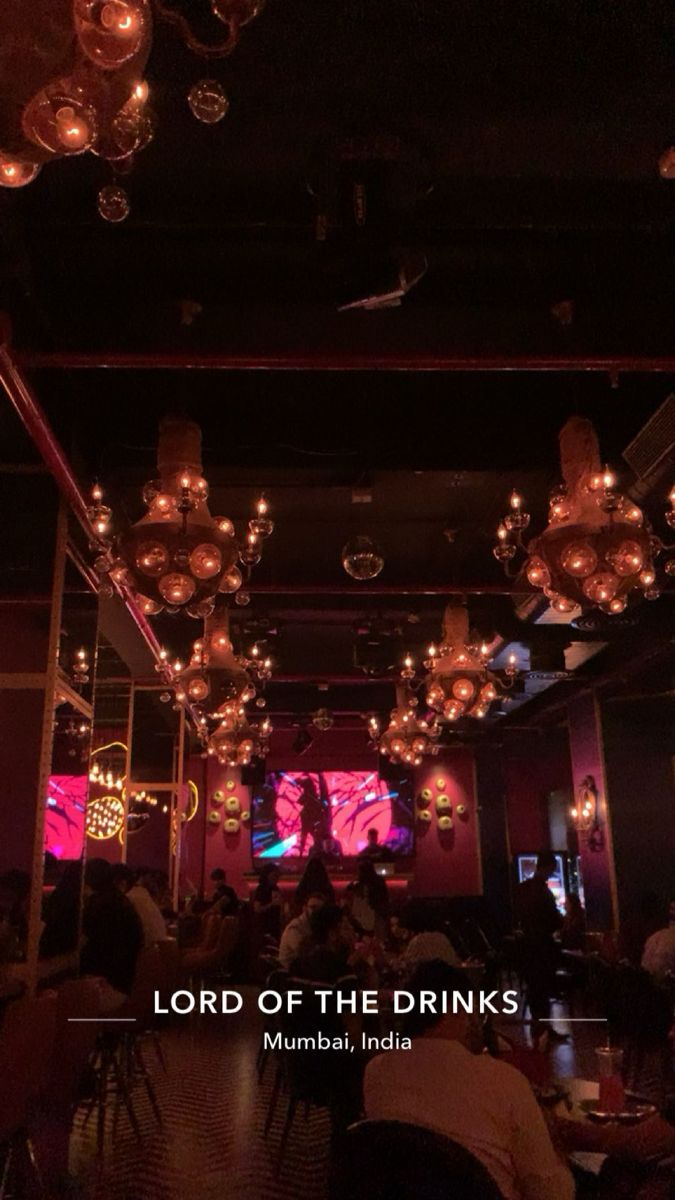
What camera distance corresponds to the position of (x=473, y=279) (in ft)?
13.0

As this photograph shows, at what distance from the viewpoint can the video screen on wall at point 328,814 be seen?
16047mm

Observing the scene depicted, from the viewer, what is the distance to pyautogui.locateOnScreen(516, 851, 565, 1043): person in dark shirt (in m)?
9.06

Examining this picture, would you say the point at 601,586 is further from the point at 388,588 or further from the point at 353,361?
the point at 388,588

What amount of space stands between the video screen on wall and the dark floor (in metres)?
8.36

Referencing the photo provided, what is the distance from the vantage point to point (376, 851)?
15.5 meters

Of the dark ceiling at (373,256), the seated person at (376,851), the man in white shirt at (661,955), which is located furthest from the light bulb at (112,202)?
the seated person at (376,851)

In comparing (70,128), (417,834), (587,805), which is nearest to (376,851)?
(417,834)

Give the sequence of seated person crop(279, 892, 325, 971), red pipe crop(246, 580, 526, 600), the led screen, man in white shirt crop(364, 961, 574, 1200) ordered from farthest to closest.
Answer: red pipe crop(246, 580, 526, 600), seated person crop(279, 892, 325, 971), the led screen, man in white shirt crop(364, 961, 574, 1200)

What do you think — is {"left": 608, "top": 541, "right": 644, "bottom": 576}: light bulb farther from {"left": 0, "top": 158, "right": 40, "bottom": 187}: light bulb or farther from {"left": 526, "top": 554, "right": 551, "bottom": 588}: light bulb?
{"left": 0, "top": 158, "right": 40, "bottom": 187}: light bulb

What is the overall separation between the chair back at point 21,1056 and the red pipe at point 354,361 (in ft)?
8.59

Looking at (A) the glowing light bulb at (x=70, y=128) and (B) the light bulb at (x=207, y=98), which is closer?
(A) the glowing light bulb at (x=70, y=128)

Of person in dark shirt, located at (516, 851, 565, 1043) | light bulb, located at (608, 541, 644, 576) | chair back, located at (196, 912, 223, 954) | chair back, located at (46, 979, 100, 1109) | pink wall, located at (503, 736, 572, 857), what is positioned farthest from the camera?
pink wall, located at (503, 736, 572, 857)

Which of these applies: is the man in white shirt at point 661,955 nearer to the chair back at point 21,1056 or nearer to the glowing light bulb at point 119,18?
the chair back at point 21,1056

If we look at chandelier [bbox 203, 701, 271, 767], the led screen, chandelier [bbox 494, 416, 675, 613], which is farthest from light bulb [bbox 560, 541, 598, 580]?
chandelier [bbox 203, 701, 271, 767]
